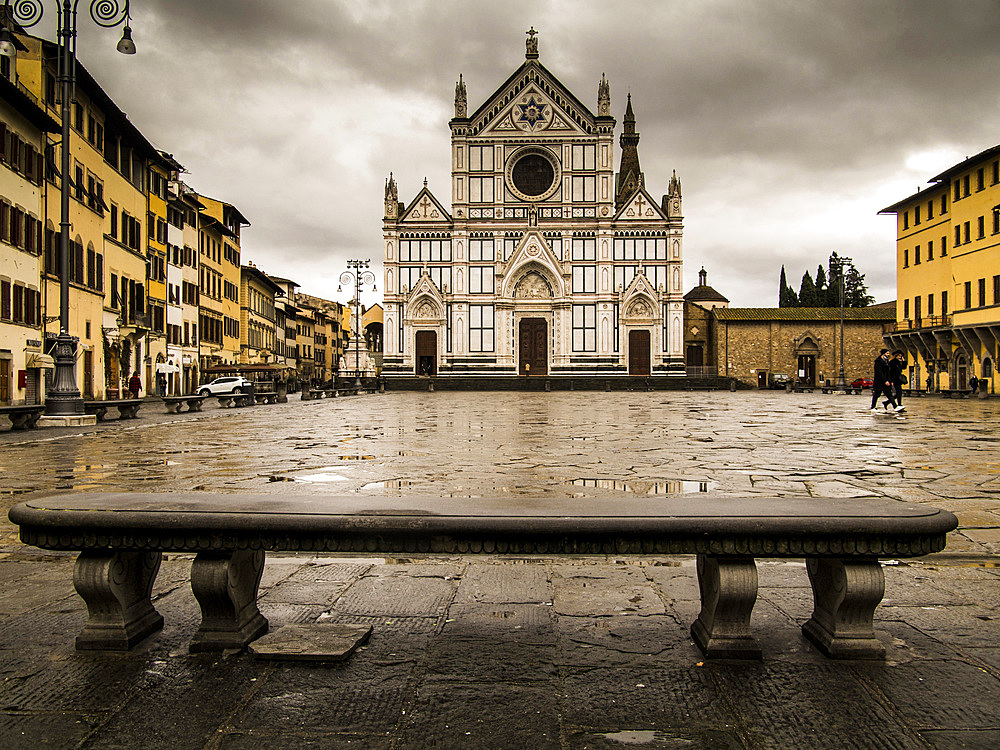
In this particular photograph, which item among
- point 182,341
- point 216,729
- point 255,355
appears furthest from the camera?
point 255,355

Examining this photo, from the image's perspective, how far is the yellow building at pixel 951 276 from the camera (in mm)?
38938

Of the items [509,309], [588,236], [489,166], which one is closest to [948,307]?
[588,236]

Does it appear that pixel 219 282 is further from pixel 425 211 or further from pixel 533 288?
pixel 533 288

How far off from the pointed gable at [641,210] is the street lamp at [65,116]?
138 feet

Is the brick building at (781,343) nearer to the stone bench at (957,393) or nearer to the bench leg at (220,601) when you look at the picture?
the stone bench at (957,393)

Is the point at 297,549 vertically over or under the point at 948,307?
under

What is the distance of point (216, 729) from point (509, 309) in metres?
52.9

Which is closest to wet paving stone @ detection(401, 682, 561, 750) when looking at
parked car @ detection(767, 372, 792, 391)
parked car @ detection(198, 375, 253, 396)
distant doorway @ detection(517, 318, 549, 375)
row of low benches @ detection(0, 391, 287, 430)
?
row of low benches @ detection(0, 391, 287, 430)

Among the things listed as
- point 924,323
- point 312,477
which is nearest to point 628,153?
point 924,323

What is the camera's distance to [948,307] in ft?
142

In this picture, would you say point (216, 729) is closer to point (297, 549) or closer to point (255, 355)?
A: point (297, 549)

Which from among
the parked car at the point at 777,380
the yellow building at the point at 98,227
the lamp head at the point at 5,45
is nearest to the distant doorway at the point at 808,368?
the parked car at the point at 777,380

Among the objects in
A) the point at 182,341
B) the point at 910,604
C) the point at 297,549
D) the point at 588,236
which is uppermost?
the point at 588,236

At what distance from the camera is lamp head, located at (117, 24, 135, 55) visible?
642 inches
